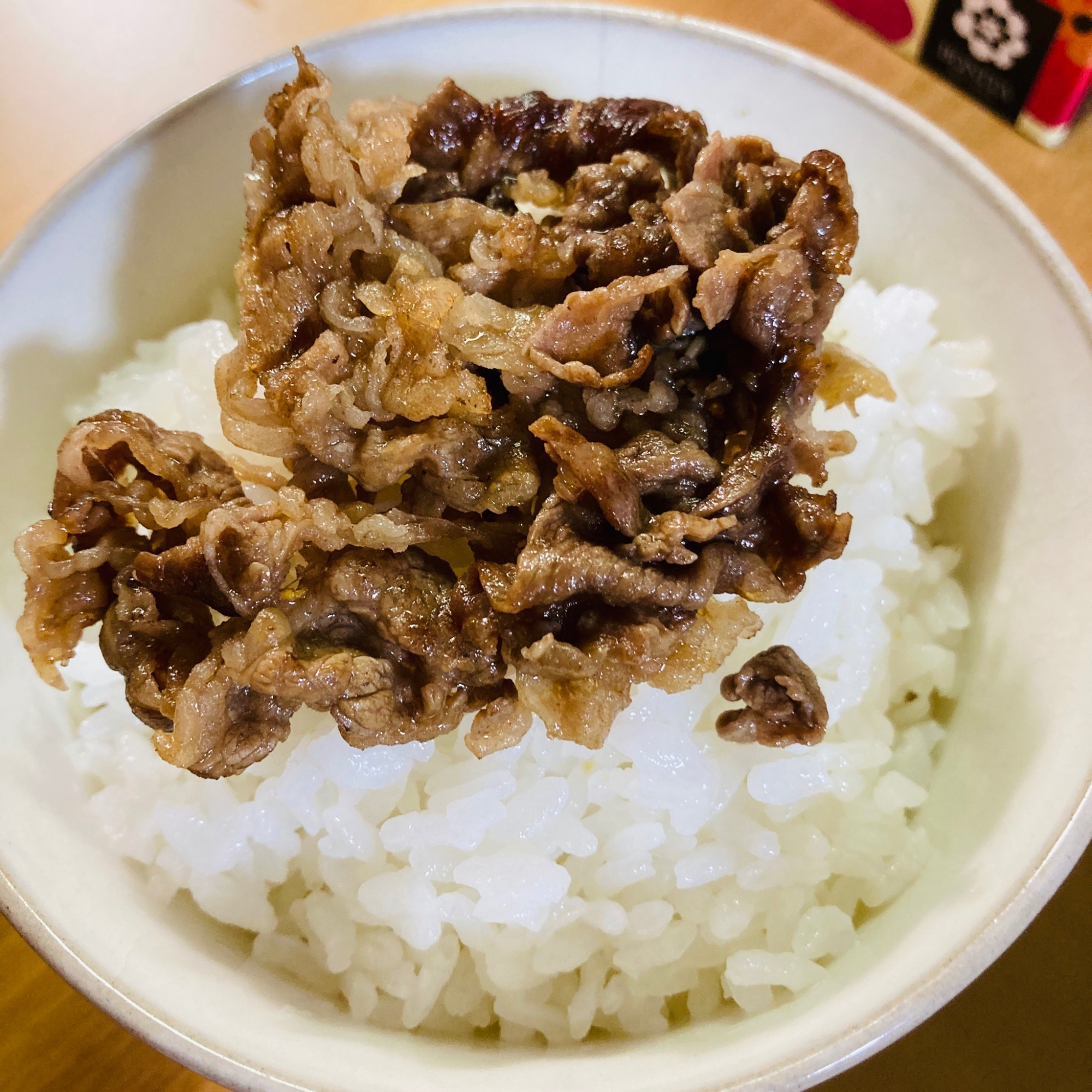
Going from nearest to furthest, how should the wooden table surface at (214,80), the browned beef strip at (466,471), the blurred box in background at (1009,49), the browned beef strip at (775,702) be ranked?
the browned beef strip at (466,471) < the browned beef strip at (775,702) < the wooden table surface at (214,80) < the blurred box in background at (1009,49)

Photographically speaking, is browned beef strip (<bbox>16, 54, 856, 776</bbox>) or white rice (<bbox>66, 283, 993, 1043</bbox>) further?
white rice (<bbox>66, 283, 993, 1043</bbox>)

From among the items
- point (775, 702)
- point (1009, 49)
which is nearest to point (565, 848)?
point (775, 702)

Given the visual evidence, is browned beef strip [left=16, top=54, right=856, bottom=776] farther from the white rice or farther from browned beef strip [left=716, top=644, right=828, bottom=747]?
the white rice

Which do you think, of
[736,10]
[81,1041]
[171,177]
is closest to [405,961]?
[81,1041]

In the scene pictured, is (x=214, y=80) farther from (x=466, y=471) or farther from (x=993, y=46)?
(x=993, y=46)

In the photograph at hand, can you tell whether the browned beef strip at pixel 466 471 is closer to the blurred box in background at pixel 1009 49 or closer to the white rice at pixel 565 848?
the white rice at pixel 565 848

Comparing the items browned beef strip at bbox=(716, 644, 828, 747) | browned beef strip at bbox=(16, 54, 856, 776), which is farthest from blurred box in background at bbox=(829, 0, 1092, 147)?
browned beef strip at bbox=(716, 644, 828, 747)

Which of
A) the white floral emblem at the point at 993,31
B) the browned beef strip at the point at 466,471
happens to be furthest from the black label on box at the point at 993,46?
the browned beef strip at the point at 466,471
